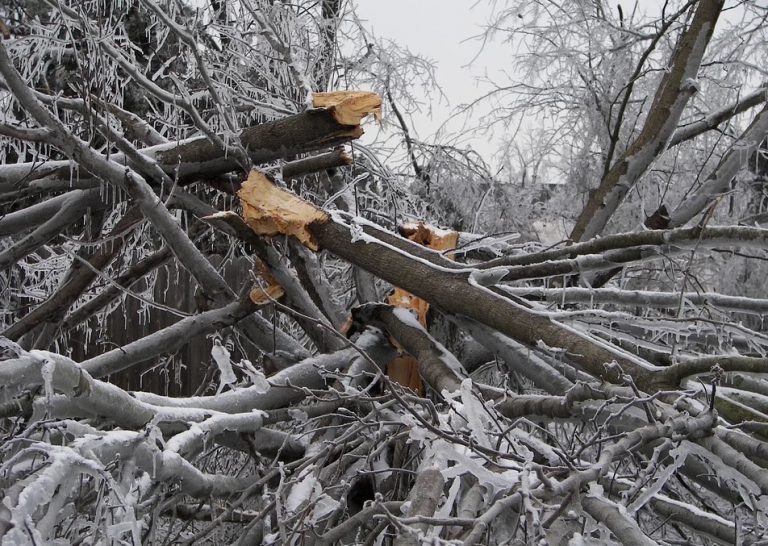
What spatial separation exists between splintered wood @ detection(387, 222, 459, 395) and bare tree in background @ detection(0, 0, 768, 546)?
0.01 m

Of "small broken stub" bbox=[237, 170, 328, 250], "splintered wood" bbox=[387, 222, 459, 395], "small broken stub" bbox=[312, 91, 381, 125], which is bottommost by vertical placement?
"splintered wood" bbox=[387, 222, 459, 395]

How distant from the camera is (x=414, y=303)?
12.4 feet

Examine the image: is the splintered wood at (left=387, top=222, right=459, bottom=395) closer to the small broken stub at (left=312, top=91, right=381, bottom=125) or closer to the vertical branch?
the small broken stub at (left=312, top=91, right=381, bottom=125)

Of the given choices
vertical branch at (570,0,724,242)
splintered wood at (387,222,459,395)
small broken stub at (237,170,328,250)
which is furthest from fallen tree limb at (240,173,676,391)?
vertical branch at (570,0,724,242)

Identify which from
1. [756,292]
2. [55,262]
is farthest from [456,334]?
[756,292]

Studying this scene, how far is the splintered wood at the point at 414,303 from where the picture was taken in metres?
3.76

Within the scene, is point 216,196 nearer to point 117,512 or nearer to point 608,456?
point 117,512

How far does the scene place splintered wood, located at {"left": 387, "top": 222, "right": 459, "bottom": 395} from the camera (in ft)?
12.3

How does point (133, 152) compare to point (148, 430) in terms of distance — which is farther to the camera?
point (133, 152)

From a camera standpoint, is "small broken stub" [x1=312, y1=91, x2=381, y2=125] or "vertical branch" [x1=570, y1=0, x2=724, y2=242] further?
"vertical branch" [x1=570, y1=0, x2=724, y2=242]

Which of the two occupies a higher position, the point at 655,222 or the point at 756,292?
the point at 655,222

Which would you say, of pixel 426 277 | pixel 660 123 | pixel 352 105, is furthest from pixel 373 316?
pixel 660 123

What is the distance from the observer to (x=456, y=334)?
386 cm

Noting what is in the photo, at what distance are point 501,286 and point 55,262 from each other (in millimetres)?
3628
